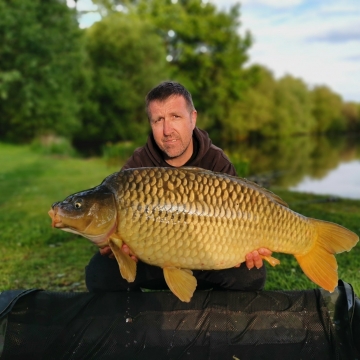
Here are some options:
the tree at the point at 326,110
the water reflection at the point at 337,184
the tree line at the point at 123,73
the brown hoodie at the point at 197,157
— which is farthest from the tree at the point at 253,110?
the brown hoodie at the point at 197,157

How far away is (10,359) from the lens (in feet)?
4.52

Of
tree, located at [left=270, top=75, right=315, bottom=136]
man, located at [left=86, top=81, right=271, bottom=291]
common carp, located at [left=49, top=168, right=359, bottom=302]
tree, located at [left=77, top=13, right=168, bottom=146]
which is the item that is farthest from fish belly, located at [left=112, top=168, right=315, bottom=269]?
tree, located at [left=270, top=75, right=315, bottom=136]

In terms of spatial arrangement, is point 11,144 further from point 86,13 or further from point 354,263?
point 354,263

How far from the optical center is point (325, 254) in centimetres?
131

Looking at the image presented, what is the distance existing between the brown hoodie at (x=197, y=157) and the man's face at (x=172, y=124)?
2.7 inches

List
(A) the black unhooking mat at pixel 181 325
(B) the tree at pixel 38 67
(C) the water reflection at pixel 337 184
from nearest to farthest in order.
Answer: (A) the black unhooking mat at pixel 181 325
(C) the water reflection at pixel 337 184
(B) the tree at pixel 38 67

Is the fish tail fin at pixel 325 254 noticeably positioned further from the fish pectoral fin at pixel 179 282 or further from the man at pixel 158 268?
the fish pectoral fin at pixel 179 282

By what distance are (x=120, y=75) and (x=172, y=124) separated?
17381 mm

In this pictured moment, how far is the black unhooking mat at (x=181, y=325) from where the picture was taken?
1419 millimetres

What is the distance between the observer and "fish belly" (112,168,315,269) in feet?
3.99

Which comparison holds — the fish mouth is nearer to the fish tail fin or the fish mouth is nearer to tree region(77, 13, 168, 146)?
the fish tail fin

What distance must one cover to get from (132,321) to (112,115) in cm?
1748

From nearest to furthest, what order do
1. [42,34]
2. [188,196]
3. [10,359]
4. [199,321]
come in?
1. [188,196]
2. [10,359]
3. [199,321]
4. [42,34]

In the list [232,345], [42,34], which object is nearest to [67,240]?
[232,345]
